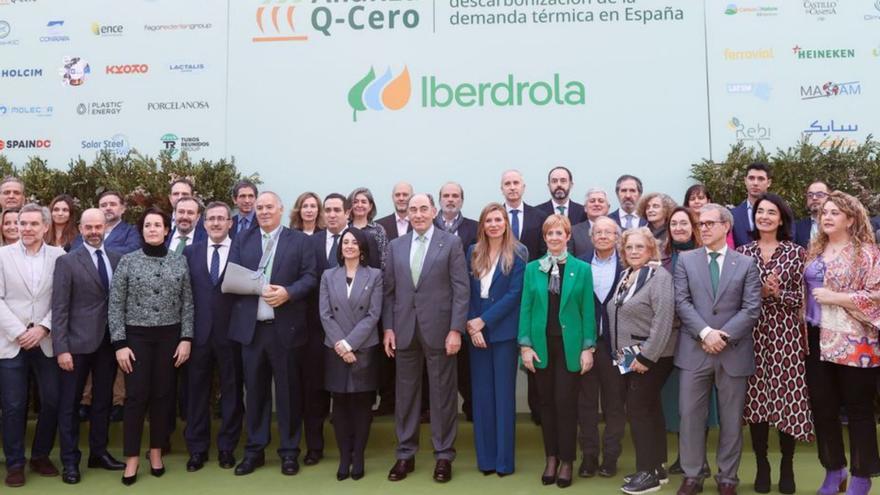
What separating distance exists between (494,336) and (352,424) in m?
1.01

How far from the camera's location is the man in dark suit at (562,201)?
5.50 metres

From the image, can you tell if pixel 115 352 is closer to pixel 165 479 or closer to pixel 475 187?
pixel 165 479

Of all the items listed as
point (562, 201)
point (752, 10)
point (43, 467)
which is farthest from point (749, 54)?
point (43, 467)

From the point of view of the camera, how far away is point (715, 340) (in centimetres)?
381

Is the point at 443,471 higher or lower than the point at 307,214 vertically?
lower

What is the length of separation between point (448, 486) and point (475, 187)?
2942 millimetres

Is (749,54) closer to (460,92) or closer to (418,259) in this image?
(460,92)

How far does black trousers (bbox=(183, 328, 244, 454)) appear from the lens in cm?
469

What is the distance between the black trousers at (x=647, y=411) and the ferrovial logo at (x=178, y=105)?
15.0 feet

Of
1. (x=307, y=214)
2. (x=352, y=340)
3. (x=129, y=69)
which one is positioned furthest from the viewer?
(x=129, y=69)

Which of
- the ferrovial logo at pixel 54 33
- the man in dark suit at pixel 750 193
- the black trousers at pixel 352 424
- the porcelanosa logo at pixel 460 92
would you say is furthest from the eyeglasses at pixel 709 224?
the ferrovial logo at pixel 54 33

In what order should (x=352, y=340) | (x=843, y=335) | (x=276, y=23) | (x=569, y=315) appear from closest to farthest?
(x=843, y=335)
(x=569, y=315)
(x=352, y=340)
(x=276, y=23)

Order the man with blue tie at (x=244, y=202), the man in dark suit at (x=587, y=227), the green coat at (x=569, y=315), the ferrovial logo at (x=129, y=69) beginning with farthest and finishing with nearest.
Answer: the ferrovial logo at (x=129, y=69)
the man with blue tie at (x=244, y=202)
the man in dark suit at (x=587, y=227)
the green coat at (x=569, y=315)

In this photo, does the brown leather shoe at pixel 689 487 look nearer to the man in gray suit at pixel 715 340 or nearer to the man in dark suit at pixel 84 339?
the man in gray suit at pixel 715 340
